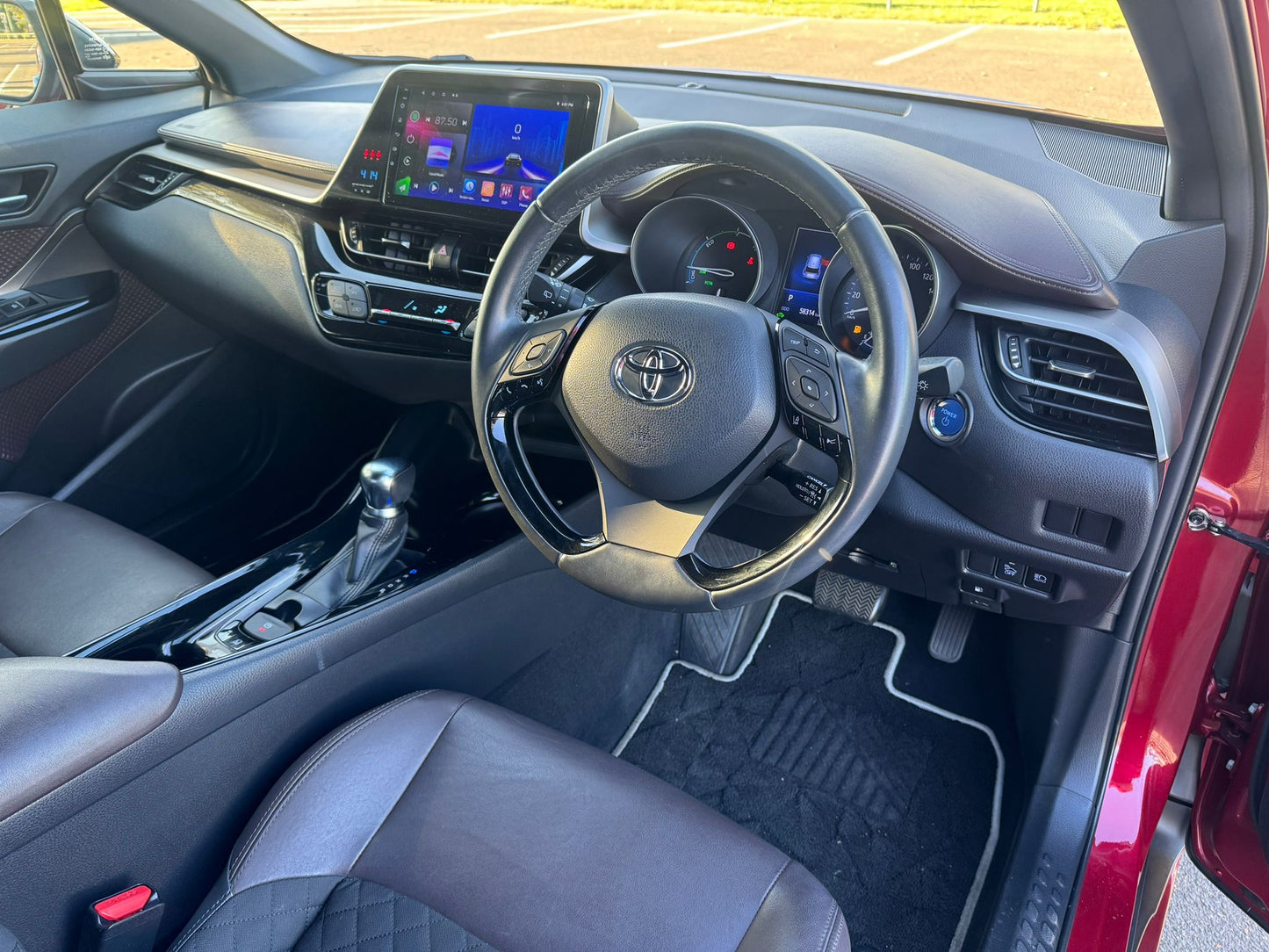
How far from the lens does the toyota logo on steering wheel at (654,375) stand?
1.06m

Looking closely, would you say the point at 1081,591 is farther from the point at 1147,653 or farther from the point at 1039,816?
the point at 1039,816

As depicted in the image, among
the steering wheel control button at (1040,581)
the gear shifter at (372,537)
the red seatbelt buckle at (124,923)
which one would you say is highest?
the steering wheel control button at (1040,581)

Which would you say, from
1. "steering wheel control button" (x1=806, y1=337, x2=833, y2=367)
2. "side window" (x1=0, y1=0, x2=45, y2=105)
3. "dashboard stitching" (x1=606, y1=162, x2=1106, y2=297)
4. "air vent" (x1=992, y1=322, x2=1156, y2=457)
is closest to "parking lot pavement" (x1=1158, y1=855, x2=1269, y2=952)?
"air vent" (x1=992, y1=322, x2=1156, y2=457)

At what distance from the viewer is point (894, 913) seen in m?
1.67

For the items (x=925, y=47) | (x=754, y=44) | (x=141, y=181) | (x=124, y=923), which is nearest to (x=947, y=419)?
(x=124, y=923)

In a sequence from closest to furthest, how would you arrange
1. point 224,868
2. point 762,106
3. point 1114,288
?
point 224,868, point 1114,288, point 762,106

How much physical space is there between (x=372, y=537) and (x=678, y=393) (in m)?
0.70

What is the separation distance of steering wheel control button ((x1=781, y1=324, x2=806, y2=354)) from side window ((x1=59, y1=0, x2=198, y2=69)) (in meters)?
1.75

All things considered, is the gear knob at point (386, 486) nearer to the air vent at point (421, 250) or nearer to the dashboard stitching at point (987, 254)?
the air vent at point (421, 250)

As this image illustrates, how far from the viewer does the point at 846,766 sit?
75.3 inches

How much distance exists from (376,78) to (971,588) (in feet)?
5.74

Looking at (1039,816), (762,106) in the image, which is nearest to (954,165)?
(762,106)

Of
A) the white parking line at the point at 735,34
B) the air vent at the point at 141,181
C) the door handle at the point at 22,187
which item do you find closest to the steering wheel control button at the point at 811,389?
the air vent at the point at 141,181

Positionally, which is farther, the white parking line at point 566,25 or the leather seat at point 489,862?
the white parking line at point 566,25
